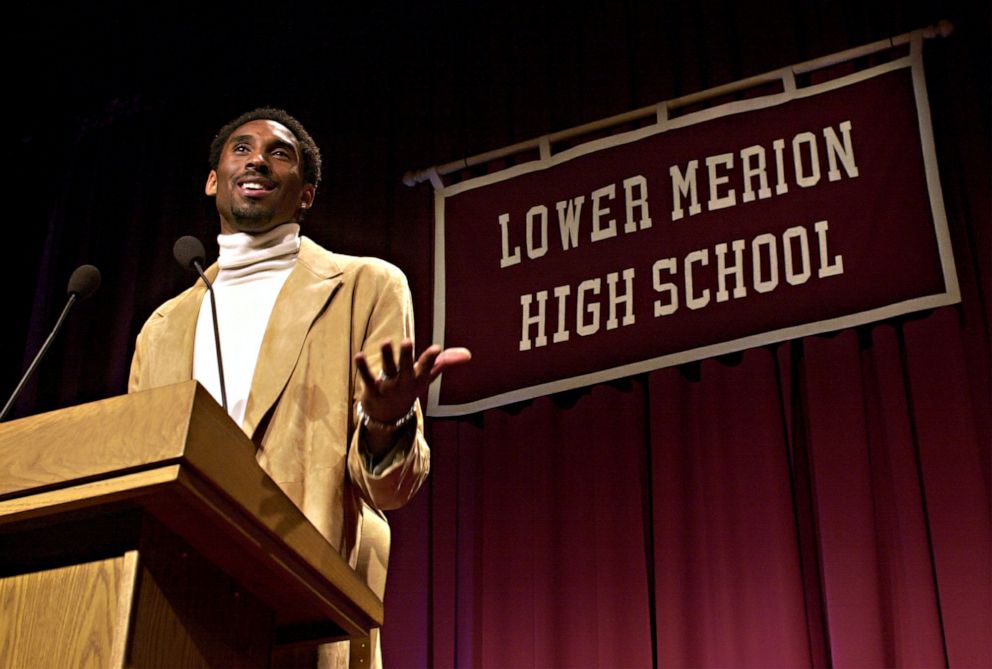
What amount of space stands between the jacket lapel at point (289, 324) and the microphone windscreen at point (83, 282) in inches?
10.7

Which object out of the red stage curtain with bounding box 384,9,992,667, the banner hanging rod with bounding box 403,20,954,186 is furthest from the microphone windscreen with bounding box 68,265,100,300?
the banner hanging rod with bounding box 403,20,954,186

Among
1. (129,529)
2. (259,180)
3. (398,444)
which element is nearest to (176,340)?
(259,180)

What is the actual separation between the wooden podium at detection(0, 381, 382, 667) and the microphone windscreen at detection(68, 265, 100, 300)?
76 centimetres

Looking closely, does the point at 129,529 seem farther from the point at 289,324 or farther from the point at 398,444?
the point at 289,324

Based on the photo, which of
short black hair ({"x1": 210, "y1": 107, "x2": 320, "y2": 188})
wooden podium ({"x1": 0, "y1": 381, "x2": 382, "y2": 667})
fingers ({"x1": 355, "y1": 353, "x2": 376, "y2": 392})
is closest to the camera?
wooden podium ({"x1": 0, "y1": 381, "x2": 382, "y2": 667})

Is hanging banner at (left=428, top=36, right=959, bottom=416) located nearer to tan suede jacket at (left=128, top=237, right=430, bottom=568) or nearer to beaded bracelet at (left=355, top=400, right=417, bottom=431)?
tan suede jacket at (left=128, top=237, right=430, bottom=568)

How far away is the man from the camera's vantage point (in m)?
1.40

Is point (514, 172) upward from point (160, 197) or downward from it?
downward

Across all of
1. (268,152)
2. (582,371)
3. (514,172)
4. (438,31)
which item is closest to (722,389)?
(582,371)

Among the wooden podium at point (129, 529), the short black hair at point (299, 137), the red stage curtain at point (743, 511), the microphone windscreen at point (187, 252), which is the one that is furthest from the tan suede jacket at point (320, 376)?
the red stage curtain at point (743, 511)

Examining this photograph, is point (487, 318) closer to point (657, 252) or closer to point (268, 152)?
point (657, 252)

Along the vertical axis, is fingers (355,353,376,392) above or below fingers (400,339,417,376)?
below

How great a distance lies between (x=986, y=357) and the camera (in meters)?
2.67

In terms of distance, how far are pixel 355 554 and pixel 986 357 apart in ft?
5.63
